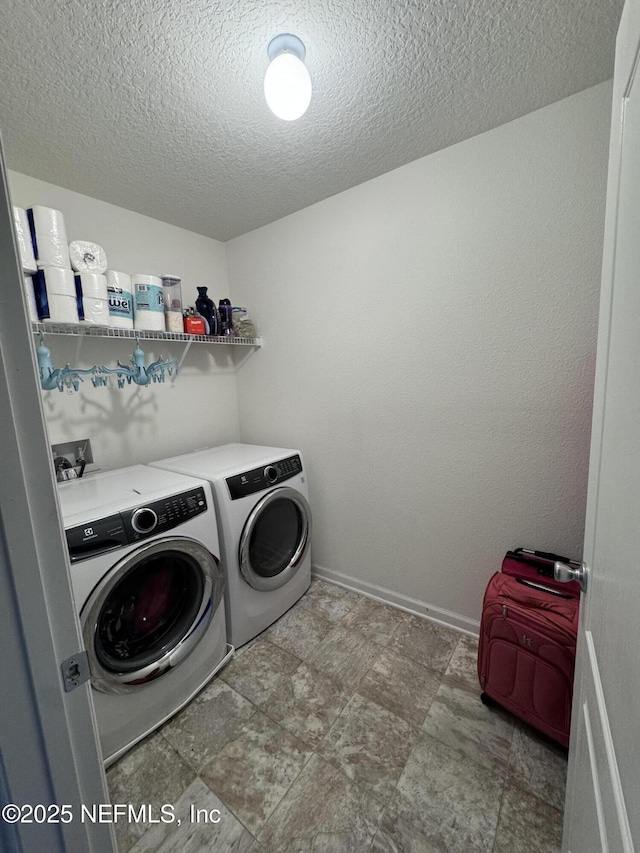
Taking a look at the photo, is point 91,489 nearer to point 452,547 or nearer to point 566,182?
point 452,547

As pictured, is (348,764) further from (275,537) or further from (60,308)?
(60,308)

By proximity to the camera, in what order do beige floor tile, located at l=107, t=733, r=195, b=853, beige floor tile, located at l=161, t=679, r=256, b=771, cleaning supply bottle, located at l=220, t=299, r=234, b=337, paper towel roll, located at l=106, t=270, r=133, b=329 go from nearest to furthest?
beige floor tile, located at l=107, t=733, r=195, b=853 < beige floor tile, located at l=161, t=679, r=256, b=771 < paper towel roll, located at l=106, t=270, r=133, b=329 < cleaning supply bottle, located at l=220, t=299, r=234, b=337

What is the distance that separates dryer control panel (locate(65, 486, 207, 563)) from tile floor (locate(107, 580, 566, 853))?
2.72 feet

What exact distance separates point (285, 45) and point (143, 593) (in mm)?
1981

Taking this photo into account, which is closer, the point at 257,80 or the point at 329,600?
the point at 257,80

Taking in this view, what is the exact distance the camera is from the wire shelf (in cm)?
143

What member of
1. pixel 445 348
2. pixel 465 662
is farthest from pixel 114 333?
pixel 465 662

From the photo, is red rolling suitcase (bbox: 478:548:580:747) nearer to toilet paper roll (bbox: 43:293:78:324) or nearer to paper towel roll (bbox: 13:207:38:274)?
toilet paper roll (bbox: 43:293:78:324)

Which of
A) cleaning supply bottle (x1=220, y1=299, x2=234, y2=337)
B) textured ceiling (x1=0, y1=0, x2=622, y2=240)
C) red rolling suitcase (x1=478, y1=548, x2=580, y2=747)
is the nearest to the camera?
textured ceiling (x1=0, y1=0, x2=622, y2=240)

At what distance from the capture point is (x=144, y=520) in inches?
48.9

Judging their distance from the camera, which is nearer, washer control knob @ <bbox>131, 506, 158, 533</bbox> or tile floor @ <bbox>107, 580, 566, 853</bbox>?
tile floor @ <bbox>107, 580, 566, 853</bbox>

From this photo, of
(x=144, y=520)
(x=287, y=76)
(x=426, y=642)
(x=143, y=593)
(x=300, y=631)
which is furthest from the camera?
(x=300, y=631)

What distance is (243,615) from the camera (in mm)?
1689

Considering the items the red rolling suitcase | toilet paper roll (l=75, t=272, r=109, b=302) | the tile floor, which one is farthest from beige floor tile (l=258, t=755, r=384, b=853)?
toilet paper roll (l=75, t=272, r=109, b=302)
